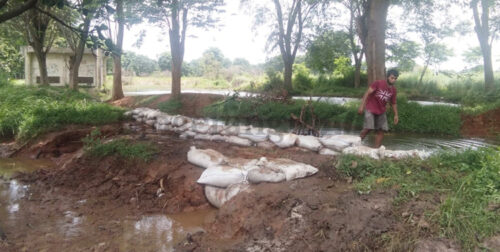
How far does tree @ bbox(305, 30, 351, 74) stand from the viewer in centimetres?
1869

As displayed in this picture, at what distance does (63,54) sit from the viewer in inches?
678

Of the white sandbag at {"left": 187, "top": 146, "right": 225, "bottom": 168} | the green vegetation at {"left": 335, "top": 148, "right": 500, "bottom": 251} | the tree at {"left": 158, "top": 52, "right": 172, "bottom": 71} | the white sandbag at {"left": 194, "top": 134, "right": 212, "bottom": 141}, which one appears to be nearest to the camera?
the green vegetation at {"left": 335, "top": 148, "right": 500, "bottom": 251}

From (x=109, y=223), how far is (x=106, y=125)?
166 inches

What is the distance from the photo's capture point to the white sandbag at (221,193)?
335 centimetres

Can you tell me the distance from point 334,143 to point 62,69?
1700 centimetres

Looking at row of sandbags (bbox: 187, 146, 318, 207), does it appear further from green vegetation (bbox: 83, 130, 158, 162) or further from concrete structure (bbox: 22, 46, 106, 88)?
concrete structure (bbox: 22, 46, 106, 88)

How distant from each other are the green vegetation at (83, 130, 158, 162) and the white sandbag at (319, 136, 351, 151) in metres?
2.35

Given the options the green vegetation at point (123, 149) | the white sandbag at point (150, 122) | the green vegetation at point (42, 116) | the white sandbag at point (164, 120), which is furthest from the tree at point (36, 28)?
the green vegetation at point (123, 149)

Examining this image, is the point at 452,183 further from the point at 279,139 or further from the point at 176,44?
the point at 176,44

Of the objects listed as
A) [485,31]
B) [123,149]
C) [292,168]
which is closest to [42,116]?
[123,149]

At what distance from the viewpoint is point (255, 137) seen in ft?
16.9

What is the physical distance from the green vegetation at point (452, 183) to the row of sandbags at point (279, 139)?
38 centimetres

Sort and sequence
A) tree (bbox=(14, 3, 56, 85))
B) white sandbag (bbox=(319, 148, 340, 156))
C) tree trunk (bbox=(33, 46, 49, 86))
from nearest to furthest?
1. white sandbag (bbox=(319, 148, 340, 156))
2. tree (bbox=(14, 3, 56, 85))
3. tree trunk (bbox=(33, 46, 49, 86))

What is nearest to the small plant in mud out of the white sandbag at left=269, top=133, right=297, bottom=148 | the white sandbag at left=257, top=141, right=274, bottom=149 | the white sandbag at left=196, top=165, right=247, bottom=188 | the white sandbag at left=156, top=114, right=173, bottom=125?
the white sandbag at left=156, top=114, right=173, bottom=125
